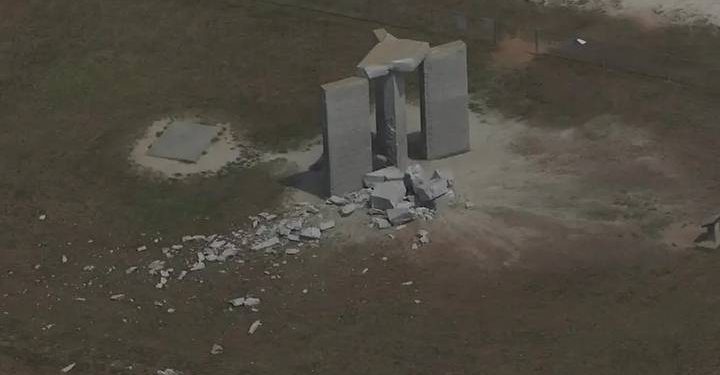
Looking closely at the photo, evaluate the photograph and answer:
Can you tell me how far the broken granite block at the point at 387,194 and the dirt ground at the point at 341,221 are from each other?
3.06ft

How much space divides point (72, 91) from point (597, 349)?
23224 millimetres

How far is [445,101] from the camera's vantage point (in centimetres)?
4084

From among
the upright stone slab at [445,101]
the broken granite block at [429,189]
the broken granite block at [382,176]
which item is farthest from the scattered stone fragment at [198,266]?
the upright stone slab at [445,101]

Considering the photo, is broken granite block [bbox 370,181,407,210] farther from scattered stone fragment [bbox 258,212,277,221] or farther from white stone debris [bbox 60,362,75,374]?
white stone debris [bbox 60,362,75,374]

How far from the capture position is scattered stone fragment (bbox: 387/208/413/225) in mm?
37750

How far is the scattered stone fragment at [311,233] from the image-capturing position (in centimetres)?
3766

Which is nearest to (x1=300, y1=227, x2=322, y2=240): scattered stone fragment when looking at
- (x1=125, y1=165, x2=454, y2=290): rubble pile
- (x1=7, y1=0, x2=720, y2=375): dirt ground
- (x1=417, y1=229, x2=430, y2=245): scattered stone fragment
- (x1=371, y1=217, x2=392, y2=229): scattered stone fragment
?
(x1=125, y1=165, x2=454, y2=290): rubble pile

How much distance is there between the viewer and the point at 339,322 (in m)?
34.2

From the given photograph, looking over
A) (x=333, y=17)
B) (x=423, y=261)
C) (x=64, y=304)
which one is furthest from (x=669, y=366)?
(x=333, y=17)

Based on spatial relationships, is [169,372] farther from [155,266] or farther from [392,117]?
[392,117]

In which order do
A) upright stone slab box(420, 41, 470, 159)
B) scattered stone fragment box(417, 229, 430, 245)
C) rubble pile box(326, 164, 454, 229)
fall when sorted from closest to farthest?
scattered stone fragment box(417, 229, 430, 245) < rubble pile box(326, 164, 454, 229) < upright stone slab box(420, 41, 470, 159)

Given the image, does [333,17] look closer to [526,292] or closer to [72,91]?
[72,91]

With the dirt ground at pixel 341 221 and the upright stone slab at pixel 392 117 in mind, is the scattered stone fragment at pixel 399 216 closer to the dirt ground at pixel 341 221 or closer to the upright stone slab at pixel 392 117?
the dirt ground at pixel 341 221

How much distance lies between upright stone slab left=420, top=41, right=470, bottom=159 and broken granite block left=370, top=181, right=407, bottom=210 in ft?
9.36
